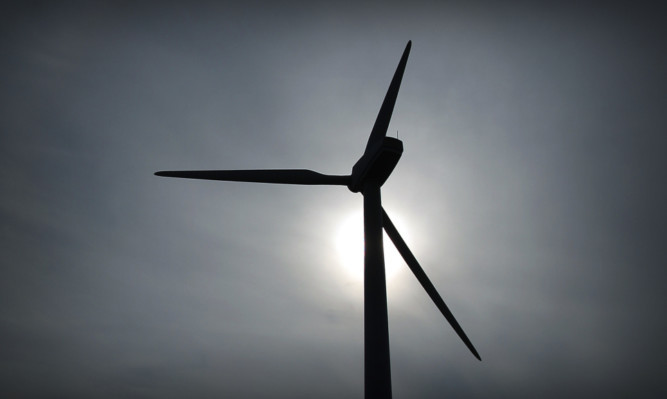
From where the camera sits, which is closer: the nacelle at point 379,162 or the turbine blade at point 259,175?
the nacelle at point 379,162

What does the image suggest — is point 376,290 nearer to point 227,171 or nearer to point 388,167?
point 388,167

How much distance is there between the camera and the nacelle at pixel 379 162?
68.5 ft

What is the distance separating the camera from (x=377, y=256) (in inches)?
810

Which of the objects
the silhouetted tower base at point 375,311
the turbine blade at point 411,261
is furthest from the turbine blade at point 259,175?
the silhouetted tower base at point 375,311

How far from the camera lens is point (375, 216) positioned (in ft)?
71.9

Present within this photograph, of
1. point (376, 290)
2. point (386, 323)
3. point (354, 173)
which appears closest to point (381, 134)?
point (354, 173)

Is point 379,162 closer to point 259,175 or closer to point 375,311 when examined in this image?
point 375,311

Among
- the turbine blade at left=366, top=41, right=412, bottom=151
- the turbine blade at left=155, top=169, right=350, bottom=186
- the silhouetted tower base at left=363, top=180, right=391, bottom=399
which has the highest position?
the turbine blade at left=366, top=41, right=412, bottom=151

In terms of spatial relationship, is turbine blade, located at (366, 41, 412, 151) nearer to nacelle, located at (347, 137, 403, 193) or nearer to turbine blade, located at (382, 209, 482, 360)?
nacelle, located at (347, 137, 403, 193)

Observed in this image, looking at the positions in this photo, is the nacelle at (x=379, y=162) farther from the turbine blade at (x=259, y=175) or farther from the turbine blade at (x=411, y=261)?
the turbine blade at (x=411, y=261)

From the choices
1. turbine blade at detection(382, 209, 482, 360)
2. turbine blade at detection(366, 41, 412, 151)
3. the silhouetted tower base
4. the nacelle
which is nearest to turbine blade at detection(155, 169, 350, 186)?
the nacelle

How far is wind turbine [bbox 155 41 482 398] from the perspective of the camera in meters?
18.6

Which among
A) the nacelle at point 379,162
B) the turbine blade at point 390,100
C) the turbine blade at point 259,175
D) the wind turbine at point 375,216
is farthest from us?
the turbine blade at point 259,175

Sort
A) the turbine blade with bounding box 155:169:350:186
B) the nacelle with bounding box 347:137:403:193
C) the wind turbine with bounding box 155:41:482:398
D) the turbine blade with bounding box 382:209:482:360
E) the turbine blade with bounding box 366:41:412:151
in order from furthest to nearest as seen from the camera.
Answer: the turbine blade with bounding box 382:209:482:360 → the turbine blade with bounding box 155:169:350:186 → the turbine blade with bounding box 366:41:412:151 → the nacelle with bounding box 347:137:403:193 → the wind turbine with bounding box 155:41:482:398
